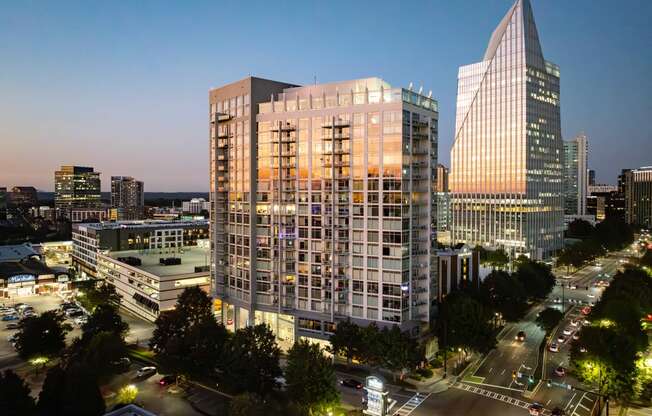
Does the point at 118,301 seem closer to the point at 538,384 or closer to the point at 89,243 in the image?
the point at 89,243

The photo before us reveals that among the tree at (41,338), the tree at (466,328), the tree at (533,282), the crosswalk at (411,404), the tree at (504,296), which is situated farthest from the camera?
the tree at (533,282)

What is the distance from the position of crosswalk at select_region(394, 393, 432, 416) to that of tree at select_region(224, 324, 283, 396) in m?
18.9

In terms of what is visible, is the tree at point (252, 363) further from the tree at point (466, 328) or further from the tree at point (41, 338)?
the tree at point (41, 338)

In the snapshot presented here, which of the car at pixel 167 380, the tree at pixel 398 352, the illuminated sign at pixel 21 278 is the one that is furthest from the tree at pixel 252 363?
the illuminated sign at pixel 21 278

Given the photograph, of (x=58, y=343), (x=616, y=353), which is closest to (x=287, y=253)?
(x=58, y=343)

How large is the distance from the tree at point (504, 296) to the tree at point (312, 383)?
54549mm

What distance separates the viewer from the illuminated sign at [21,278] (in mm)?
147125

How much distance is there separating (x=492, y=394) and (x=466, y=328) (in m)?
13.5

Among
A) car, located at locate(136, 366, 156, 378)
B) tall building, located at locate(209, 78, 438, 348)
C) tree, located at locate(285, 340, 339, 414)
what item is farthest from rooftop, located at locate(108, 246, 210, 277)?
tree, located at locate(285, 340, 339, 414)

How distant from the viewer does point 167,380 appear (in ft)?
256

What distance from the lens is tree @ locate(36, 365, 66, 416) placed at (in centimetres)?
5806

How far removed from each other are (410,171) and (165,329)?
175 ft

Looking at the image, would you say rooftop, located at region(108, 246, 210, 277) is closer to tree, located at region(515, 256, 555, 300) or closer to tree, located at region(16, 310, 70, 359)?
tree, located at region(16, 310, 70, 359)

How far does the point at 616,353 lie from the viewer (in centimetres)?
6838
